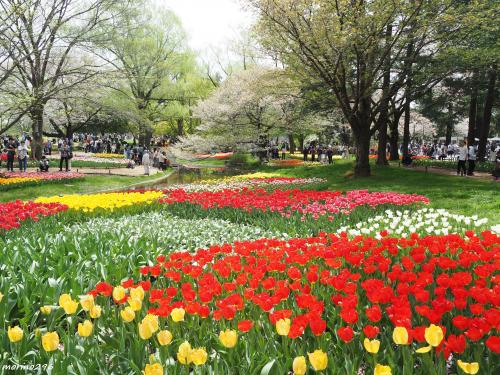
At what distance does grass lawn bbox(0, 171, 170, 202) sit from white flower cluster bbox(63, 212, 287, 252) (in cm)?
904

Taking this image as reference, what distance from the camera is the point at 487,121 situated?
905 inches

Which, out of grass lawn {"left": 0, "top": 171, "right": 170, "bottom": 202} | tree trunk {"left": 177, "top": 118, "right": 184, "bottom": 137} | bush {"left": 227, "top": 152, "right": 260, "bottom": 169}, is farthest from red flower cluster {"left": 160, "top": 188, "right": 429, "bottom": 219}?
tree trunk {"left": 177, "top": 118, "right": 184, "bottom": 137}

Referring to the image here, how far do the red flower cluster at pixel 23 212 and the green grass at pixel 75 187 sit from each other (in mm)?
7270

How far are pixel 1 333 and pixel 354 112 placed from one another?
15.9 metres

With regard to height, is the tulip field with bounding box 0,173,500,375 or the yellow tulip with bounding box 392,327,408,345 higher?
the yellow tulip with bounding box 392,327,408,345

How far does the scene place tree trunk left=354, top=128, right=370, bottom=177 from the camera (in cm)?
1740

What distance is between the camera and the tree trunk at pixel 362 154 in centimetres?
1740

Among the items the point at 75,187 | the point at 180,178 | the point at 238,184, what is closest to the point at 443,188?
the point at 238,184

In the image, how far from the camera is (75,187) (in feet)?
58.6

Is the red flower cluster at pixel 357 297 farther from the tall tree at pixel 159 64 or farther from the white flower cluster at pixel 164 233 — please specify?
the tall tree at pixel 159 64

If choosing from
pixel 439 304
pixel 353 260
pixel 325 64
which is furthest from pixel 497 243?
pixel 325 64

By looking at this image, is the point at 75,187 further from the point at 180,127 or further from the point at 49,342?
the point at 180,127

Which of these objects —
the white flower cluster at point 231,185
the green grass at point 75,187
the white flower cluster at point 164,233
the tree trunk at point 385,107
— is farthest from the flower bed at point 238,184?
the white flower cluster at point 164,233

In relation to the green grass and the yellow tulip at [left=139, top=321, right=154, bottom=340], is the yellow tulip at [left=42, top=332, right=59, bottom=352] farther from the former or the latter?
the green grass
